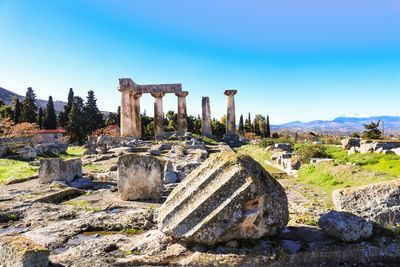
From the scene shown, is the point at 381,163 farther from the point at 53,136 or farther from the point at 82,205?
the point at 53,136

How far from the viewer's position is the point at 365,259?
2711mm

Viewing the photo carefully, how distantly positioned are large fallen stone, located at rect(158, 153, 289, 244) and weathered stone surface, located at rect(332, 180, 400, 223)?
1287mm

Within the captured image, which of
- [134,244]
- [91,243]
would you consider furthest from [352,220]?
[91,243]

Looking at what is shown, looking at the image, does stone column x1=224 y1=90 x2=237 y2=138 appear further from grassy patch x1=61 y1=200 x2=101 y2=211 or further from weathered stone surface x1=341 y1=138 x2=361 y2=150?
grassy patch x1=61 y1=200 x2=101 y2=211

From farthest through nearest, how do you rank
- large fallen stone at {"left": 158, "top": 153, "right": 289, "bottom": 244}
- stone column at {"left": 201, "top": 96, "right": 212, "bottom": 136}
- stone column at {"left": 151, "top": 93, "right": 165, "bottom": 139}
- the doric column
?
stone column at {"left": 201, "top": 96, "right": 212, "bottom": 136} → stone column at {"left": 151, "top": 93, "right": 165, "bottom": 139} → the doric column → large fallen stone at {"left": 158, "top": 153, "right": 289, "bottom": 244}

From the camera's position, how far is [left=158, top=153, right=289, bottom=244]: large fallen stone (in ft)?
9.41

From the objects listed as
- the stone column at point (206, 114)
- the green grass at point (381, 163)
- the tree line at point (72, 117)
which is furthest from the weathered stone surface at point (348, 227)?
the tree line at point (72, 117)

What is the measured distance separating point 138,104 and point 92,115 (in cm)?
1592

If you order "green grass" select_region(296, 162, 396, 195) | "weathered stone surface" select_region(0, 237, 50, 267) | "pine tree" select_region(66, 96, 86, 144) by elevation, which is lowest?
"green grass" select_region(296, 162, 396, 195)

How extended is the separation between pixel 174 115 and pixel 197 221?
46.7 metres

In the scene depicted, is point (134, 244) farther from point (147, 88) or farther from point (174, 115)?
point (174, 115)

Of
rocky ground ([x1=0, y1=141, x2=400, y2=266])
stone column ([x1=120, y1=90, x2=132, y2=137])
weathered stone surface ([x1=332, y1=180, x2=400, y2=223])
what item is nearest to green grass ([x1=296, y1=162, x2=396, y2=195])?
weathered stone surface ([x1=332, y1=180, x2=400, y2=223])

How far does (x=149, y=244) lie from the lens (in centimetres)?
321

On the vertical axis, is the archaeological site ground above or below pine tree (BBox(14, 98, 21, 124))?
below
